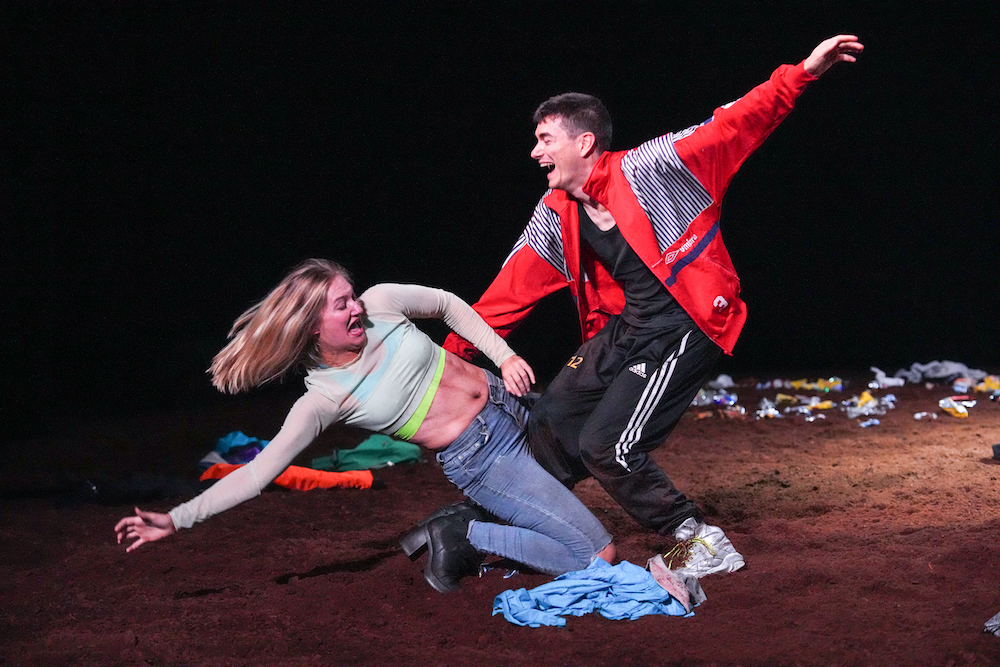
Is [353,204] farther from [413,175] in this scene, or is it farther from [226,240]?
[226,240]

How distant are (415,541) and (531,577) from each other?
386 mm

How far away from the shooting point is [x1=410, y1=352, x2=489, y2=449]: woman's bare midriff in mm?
2699

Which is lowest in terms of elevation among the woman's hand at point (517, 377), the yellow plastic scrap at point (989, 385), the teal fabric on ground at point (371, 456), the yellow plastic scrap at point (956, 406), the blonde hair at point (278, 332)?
the yellow plastic scrap at point (989, 385)

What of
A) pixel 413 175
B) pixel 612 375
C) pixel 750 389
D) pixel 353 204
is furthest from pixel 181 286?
pixel 612 375

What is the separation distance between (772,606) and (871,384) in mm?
3946

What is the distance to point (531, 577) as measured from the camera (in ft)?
9.24

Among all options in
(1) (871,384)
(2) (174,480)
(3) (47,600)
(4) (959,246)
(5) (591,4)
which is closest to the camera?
(3) (47,600)

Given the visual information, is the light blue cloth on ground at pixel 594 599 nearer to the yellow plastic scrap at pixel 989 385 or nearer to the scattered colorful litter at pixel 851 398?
the scattered colorful litter at pixel 851 398

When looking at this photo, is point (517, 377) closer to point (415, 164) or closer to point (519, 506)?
point (519, 506)

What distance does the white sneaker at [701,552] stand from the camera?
268cm

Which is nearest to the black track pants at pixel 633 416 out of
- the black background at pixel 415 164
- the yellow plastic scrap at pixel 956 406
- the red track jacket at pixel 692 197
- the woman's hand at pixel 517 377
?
the red track jacket at pixel 692 197

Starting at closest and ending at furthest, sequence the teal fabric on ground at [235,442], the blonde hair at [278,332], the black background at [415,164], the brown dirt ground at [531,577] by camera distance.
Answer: the brown dirt ground at [531,577], the blonde hair at [278,332], the teal fabric on ground at [235,442], the black background at [415,164]

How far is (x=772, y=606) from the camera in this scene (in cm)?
240

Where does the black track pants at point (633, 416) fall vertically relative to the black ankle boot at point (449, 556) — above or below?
above
